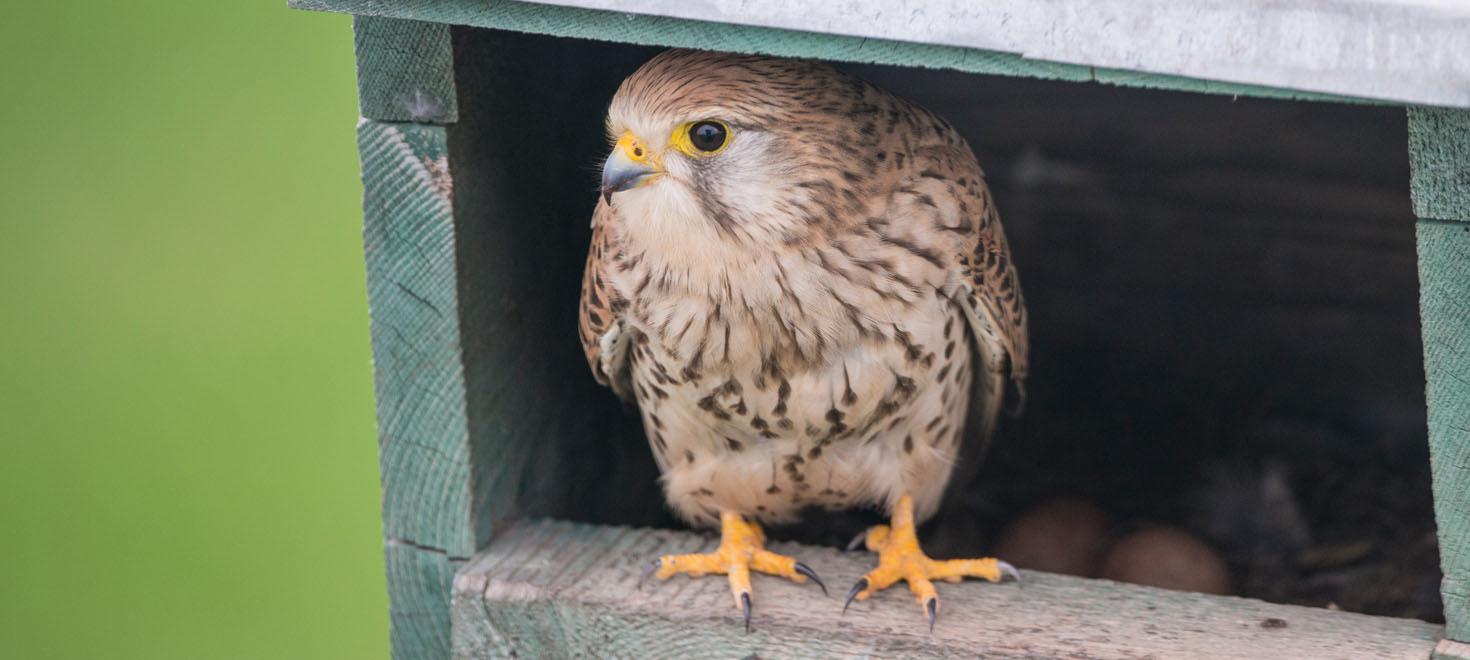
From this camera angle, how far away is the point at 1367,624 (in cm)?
268

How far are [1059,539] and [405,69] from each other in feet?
6.30

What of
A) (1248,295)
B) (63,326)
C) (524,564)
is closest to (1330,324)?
(1248,295)

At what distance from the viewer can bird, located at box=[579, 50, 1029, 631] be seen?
2.60 meters

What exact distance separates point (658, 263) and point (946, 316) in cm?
53

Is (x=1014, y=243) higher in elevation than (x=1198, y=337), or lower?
higher

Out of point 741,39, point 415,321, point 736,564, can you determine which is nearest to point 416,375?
point 415,321

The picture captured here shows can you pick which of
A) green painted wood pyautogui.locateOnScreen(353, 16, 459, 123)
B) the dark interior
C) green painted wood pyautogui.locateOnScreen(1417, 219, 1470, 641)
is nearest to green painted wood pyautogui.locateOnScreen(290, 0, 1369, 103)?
green painted wood pyautogui.locateOnScreen(353, 16, 459, 123)

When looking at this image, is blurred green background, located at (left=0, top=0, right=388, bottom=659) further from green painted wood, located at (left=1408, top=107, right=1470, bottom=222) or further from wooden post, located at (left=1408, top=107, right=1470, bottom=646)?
green painted wood, located at (left=1408, top=107, right=1470, bottom=222)

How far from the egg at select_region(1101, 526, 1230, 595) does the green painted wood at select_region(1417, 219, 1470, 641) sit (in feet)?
3.41

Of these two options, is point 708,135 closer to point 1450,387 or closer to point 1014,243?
point 1450,387

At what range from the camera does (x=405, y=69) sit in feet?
8.81

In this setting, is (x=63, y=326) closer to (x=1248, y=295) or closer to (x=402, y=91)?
(x=402, y=91)

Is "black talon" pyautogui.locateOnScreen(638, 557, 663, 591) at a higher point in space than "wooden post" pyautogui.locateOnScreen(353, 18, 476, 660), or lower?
lower

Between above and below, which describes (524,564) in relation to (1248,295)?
below
